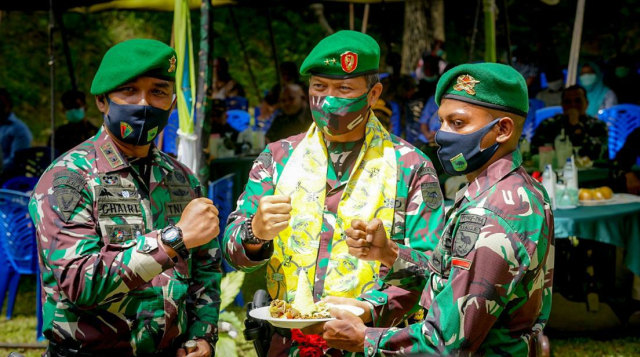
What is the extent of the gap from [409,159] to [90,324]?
4.68 ft

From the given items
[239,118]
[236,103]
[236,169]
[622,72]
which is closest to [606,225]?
[236,169]

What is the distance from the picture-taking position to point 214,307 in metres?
2.98

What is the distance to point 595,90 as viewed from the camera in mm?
A: 11125

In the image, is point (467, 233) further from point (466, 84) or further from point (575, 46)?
point (575, 46)

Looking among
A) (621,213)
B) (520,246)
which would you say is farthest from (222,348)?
(621,213)

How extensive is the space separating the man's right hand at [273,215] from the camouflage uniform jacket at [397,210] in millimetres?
146

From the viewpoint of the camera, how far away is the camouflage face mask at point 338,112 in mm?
2916

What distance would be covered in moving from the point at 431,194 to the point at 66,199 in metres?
1.41

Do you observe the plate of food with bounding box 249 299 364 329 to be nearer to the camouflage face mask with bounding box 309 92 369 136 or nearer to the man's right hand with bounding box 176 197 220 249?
the man's right hand with bounding box 176 197 220 249

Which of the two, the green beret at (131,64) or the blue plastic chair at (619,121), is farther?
the blue plastic chair at (619,121)

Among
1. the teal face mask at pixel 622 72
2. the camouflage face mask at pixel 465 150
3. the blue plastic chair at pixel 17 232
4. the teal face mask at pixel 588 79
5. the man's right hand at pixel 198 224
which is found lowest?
the blue plastic chair at pixel 17 232

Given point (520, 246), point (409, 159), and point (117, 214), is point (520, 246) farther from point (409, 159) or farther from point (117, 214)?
point (117, 214)

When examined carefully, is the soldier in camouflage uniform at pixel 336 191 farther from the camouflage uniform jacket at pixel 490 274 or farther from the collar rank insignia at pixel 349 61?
the camouflage uniform jacket at pixel 490 274

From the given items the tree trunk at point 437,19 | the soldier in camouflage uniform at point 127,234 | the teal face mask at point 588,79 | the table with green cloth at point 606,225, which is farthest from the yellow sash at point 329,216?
the tree trunk at point 437,19
